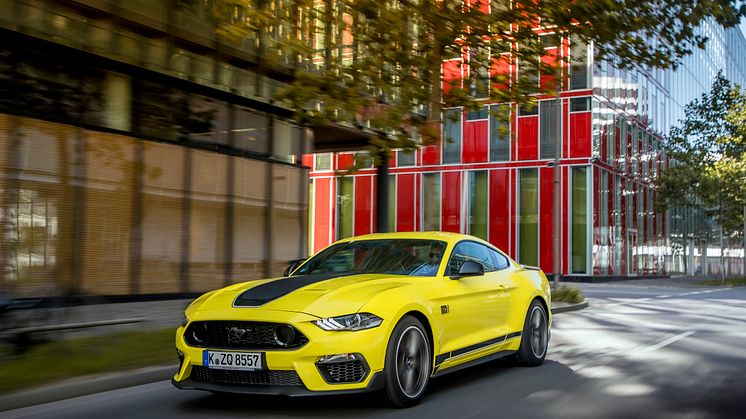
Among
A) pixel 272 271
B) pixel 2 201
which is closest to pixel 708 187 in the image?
pixel 272 271

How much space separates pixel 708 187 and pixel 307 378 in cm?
4030

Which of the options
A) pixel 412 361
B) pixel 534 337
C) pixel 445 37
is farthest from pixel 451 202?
pixel 412 361

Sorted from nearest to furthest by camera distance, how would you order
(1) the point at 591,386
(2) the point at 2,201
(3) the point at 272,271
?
(1) the point at 591,386
(2) the point at 2,201
(3) the point at 272,271

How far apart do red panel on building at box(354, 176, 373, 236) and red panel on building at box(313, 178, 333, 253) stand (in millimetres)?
1850

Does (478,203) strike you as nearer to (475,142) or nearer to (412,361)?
(475,142)

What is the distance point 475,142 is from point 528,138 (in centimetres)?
295

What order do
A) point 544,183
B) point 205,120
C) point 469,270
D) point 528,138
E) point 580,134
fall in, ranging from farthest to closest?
point 528,138
point 544,183
point 580,134
point 205,120
point 469,270

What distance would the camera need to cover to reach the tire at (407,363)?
239 inches

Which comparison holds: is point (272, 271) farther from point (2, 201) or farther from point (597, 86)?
point (597, 86)

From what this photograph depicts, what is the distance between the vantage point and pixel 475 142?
41812mm

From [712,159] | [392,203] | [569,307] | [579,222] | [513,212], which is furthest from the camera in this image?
[392,203]

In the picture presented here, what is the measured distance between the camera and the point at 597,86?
39.6m

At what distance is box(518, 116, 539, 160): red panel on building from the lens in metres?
39.9

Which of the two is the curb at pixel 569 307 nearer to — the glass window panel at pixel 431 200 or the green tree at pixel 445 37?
the green tree at pixel 445 37
